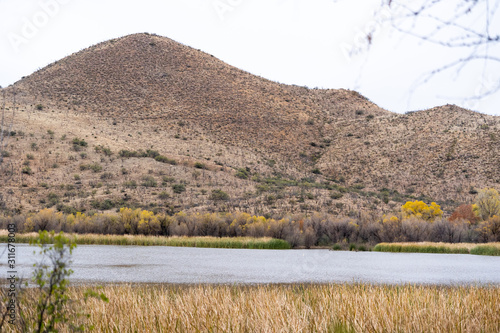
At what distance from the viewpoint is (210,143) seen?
68.1m

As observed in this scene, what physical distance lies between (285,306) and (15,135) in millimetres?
54745

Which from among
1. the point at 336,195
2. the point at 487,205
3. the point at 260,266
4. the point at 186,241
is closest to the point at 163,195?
the point at 186,241

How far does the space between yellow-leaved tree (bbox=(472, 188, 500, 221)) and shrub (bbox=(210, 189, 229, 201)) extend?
2149cm

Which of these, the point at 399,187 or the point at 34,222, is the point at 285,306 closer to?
the point at 34,222

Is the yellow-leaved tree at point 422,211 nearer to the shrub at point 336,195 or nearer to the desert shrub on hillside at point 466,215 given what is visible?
the desert shrub on hillside at point 466,215

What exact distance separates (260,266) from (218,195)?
26.2 meters

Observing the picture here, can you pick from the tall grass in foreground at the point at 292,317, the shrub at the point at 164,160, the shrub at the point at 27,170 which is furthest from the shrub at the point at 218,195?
the tall grass in foreground at the point at 292,317

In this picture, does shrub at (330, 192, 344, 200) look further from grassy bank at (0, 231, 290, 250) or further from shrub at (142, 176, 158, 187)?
grassy bank at (0, 231, 290, 250)

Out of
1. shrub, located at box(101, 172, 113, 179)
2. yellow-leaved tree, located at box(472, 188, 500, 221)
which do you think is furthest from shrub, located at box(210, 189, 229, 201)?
yellow-leaved tree, located at box(472, 188, 500, 221)

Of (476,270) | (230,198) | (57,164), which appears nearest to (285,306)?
(476,270)

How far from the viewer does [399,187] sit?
62.0 metres

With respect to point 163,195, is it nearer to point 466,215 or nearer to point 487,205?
point 466,215

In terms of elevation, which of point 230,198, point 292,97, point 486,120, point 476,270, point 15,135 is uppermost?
point 292,97

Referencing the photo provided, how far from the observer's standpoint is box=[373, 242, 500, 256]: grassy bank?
91.2ft
